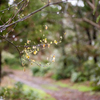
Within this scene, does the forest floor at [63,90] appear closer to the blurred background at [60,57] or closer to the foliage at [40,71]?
the blurred background at [60,57]

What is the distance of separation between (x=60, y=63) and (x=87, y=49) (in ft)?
15.6

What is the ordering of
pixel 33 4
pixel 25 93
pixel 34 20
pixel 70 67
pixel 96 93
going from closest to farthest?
pixel 33 4
pixel 34 20
pixel 25 93
pixel 96 93
pixel 70 67

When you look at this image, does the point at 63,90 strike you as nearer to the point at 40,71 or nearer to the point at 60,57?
the point at 60,57

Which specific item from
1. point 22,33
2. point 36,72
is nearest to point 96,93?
point 22,33

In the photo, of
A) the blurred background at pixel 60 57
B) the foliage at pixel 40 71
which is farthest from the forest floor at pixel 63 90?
the foliage at pixel 40 71

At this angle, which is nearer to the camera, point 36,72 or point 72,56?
point 72,56

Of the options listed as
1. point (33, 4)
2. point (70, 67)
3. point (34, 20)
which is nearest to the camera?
point (33, 4)

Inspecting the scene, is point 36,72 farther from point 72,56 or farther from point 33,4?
point 33,4

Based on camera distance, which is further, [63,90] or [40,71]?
[40,71]

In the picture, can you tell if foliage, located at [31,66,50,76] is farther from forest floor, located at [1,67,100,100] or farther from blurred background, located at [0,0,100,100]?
forest floor, located at [1,67,100,100]

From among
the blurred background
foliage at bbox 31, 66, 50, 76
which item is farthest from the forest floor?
foliage at bbox 31, 66, 50, 76

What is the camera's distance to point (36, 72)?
16984 millimetres

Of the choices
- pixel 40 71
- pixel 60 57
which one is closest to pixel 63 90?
pixel 60 57

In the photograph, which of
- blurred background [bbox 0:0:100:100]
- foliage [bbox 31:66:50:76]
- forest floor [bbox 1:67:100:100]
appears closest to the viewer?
blurred background [bbox 0:0:100:100]
